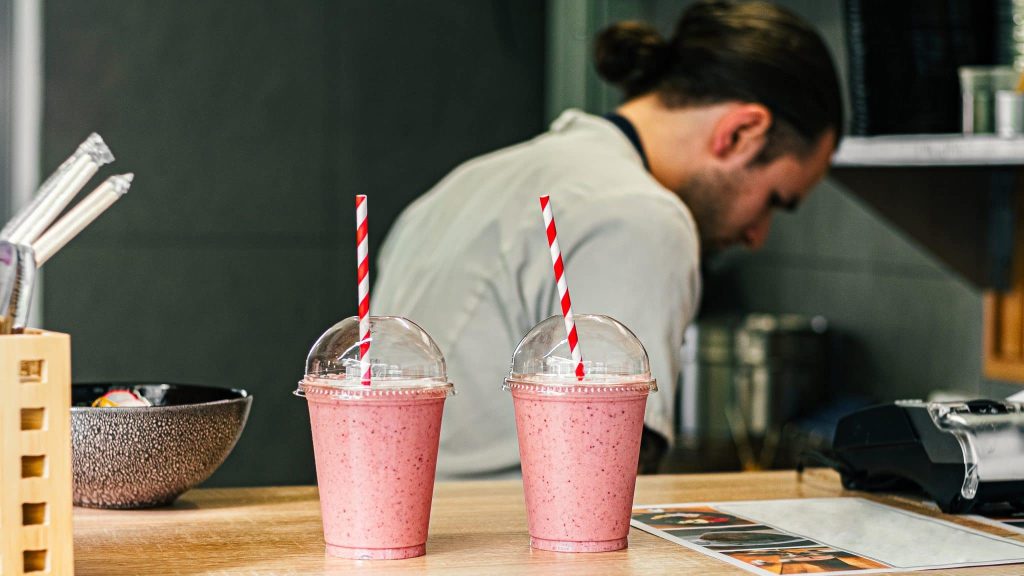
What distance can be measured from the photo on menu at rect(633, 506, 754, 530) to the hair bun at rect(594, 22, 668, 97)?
118cm

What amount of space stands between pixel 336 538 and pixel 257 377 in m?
2.96

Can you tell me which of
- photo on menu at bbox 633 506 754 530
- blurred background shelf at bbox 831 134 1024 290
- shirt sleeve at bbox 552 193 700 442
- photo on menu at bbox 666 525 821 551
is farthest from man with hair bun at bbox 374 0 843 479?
photo on menu at bbox 666 525 821 551

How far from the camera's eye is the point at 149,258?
3.85 m

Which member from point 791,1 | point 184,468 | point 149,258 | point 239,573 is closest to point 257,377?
point 149,258

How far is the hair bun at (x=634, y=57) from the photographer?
2307mm

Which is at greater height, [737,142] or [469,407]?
[737,142]

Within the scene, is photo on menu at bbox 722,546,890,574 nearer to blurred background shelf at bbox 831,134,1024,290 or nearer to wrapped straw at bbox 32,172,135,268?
wrapped straw at bbox 32,172,135,268

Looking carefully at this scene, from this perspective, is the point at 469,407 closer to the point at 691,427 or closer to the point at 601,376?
the point at 601,376

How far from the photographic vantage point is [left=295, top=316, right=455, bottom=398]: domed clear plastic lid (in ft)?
3.36

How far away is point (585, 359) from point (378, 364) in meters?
0.17

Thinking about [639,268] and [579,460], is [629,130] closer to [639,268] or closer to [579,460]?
[639,268]

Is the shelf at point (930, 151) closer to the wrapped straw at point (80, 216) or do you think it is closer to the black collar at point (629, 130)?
the black collar at point (629, 130)

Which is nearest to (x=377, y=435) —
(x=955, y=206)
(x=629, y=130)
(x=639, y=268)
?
(x=639, y=268)

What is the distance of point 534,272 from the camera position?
77.0 inches
